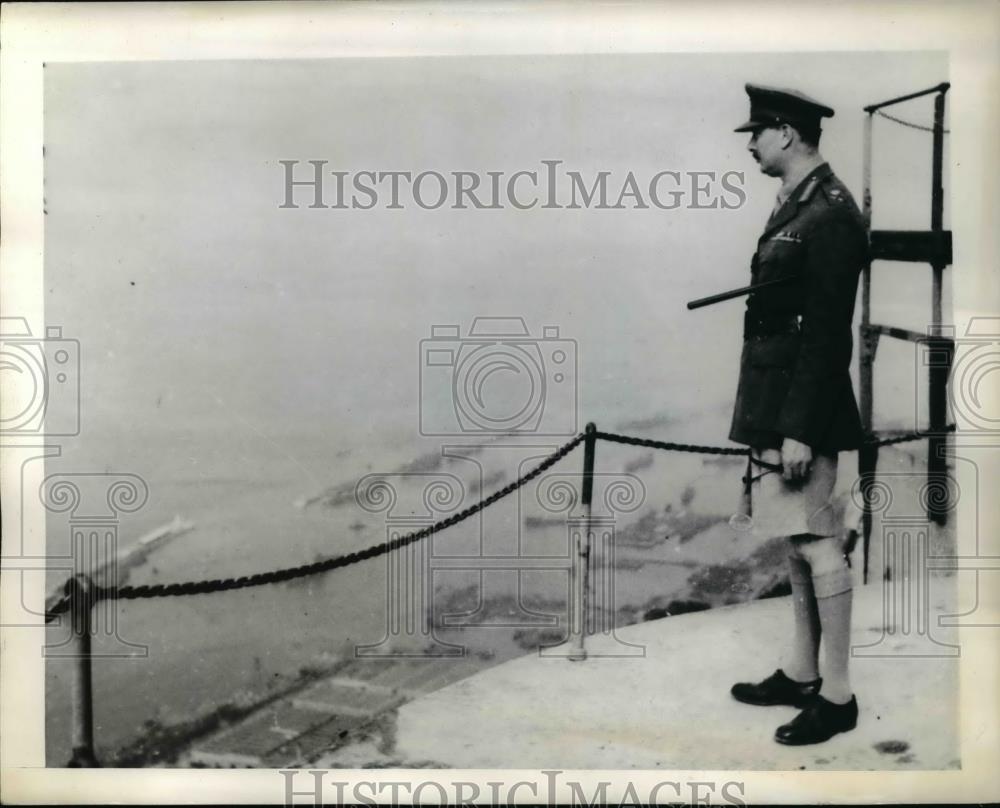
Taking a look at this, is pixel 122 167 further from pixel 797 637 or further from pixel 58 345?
pixel 797 637

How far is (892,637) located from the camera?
3.03m

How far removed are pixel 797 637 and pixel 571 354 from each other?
104 centimetres

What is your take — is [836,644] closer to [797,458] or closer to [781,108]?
[797,458]

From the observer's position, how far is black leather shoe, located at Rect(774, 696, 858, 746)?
3012mm

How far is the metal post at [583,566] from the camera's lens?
3.03 metres

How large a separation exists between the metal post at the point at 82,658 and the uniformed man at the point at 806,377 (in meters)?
1.87

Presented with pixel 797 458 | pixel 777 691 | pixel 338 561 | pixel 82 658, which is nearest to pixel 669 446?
pixel 797 458

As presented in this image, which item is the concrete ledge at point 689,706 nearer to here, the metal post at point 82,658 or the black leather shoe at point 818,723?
the black leather shoe at point 818,723

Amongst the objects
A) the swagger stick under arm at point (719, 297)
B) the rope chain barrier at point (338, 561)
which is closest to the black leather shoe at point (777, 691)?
the rope chain barrier at point (338, 561)

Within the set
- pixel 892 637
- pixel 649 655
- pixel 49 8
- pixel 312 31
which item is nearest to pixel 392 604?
pixel 649 655

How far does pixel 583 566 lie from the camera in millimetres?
3037

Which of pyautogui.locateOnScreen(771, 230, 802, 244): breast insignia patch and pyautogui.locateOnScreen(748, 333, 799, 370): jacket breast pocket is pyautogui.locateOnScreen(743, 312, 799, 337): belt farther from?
pyautogui.locateOnScreen(771, 230, 802, 244): breast insignia patch

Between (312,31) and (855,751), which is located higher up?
(312,31)

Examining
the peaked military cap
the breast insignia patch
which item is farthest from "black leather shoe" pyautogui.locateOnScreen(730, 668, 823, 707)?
the peaked military cap
